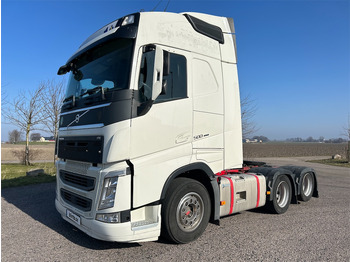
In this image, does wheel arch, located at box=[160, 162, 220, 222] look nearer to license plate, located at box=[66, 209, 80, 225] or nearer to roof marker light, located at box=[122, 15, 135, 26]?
license plate, located at box=[66, 209, 80, 225]

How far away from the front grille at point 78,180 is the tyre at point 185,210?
3.61 ft

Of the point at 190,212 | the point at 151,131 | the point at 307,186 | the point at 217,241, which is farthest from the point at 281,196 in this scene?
the point at 151,131

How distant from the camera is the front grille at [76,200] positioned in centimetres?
364

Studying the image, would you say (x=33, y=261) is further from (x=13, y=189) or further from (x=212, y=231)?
(x=13, y=189)

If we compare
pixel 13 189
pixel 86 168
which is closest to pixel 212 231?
pixel 86 168

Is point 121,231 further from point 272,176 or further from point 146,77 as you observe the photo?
point 272,176

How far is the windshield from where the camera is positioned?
3.58 m

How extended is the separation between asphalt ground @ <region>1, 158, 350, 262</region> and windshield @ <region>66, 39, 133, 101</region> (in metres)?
2.36

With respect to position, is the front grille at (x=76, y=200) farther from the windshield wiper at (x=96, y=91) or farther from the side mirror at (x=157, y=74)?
the side mirror at (x=157, y=74)

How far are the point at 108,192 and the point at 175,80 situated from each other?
6.31 ft

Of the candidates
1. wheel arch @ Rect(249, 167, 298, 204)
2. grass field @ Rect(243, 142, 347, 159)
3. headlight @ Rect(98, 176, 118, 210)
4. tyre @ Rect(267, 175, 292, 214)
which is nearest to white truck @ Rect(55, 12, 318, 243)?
headlight @ Rect(98, 176, 118, 210)

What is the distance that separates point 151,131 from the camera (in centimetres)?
362

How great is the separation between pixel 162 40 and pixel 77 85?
167 cm

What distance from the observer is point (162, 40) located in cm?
390
